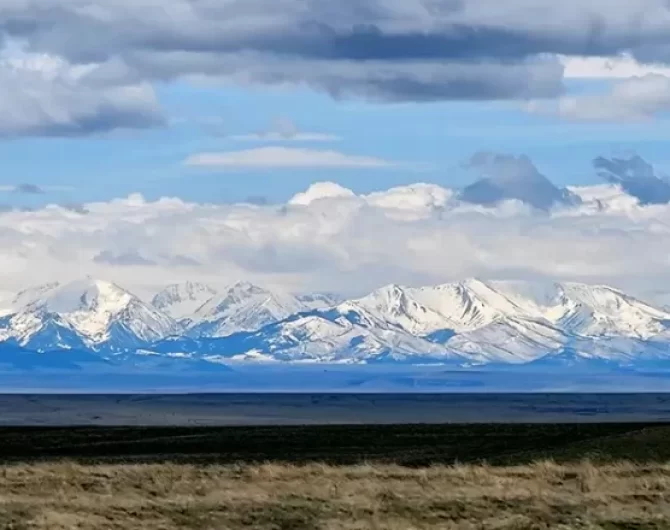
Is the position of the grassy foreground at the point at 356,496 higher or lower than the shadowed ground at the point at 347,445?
higher

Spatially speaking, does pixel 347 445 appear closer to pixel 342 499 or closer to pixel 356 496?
pixel 356 496

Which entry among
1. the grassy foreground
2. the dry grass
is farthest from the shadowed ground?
the dry grass

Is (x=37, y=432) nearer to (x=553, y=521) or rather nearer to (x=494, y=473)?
(x=494, y=473)

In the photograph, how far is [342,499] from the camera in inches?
1171

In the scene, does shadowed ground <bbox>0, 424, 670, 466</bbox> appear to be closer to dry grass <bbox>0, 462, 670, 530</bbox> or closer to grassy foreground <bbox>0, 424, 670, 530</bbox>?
grassy foreground <bbox>0, 424, 670, 530</bbox>

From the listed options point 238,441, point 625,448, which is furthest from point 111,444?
point 625,448

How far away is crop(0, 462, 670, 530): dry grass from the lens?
27.1m

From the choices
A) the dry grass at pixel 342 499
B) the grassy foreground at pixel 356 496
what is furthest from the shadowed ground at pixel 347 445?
the dry grass at pixel 342 499

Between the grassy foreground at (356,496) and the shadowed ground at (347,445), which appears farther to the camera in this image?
the shadowed ground at (347,445)

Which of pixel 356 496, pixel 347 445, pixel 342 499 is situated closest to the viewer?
pixel 342 499

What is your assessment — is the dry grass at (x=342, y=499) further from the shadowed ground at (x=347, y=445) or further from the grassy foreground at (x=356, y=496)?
the shadowed ground at (x=347, y=445)

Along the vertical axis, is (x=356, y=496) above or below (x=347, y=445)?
above

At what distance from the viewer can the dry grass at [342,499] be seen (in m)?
27.1

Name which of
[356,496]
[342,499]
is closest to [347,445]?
[356,496]
